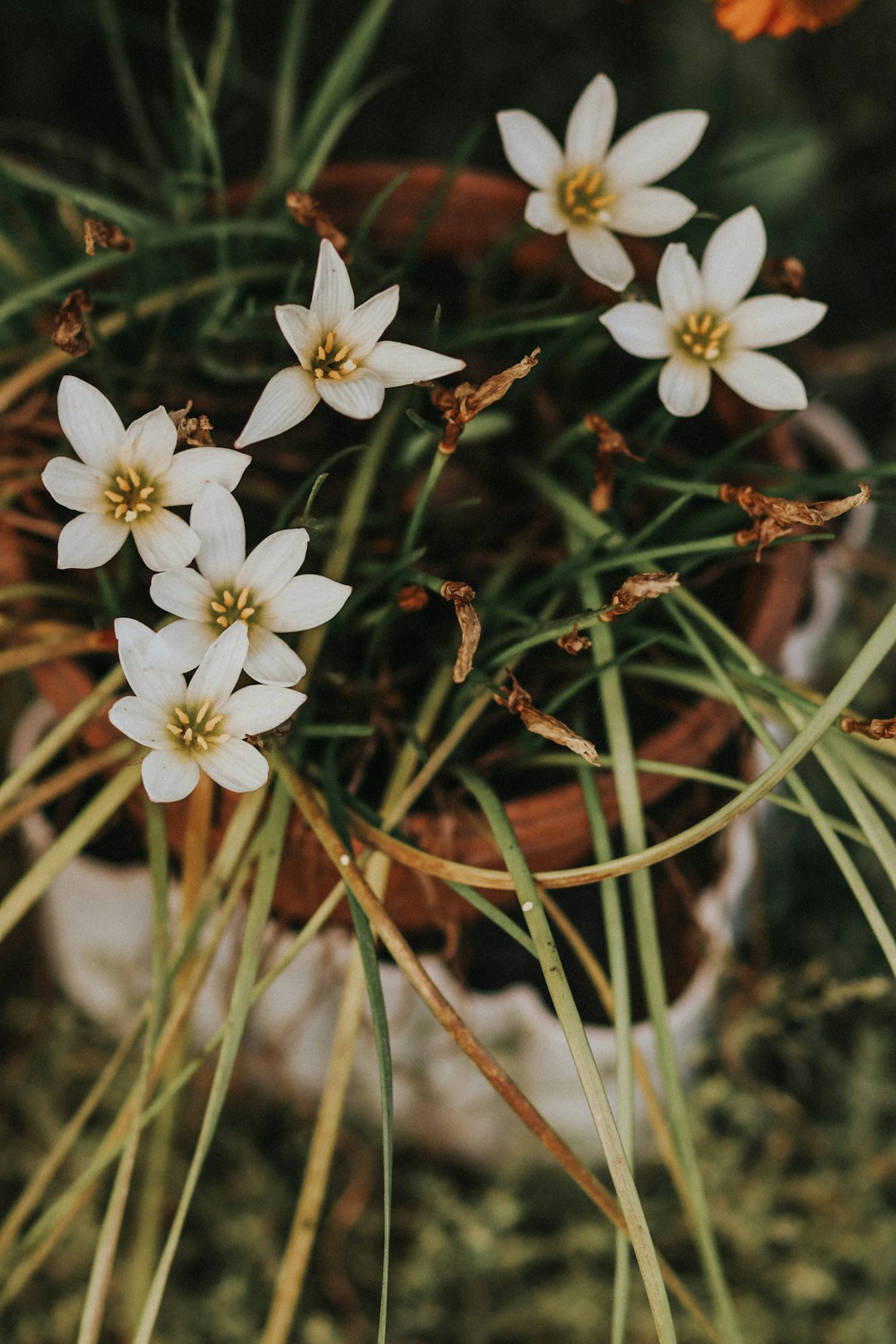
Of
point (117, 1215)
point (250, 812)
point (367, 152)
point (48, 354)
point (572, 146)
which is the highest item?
point (367, 152)

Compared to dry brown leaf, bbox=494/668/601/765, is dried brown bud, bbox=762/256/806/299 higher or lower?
higher

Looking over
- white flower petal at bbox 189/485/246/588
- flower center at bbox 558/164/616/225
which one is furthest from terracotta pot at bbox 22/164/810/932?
white flower petal at bbox 189/485/246/588

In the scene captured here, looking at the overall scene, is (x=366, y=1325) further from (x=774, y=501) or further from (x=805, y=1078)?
(x=774, y=501)

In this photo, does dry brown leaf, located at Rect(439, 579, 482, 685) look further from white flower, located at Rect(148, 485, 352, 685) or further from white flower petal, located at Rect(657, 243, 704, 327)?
white flower petal, located at Rect(657, 243, 704, 327)

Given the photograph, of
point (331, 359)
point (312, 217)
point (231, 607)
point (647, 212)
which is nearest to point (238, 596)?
point (231, 607)

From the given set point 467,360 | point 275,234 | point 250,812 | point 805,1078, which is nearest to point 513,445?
point 467,360

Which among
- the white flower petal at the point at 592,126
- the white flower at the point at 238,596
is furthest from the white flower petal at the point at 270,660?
the white flower petal at the point at 592,126
